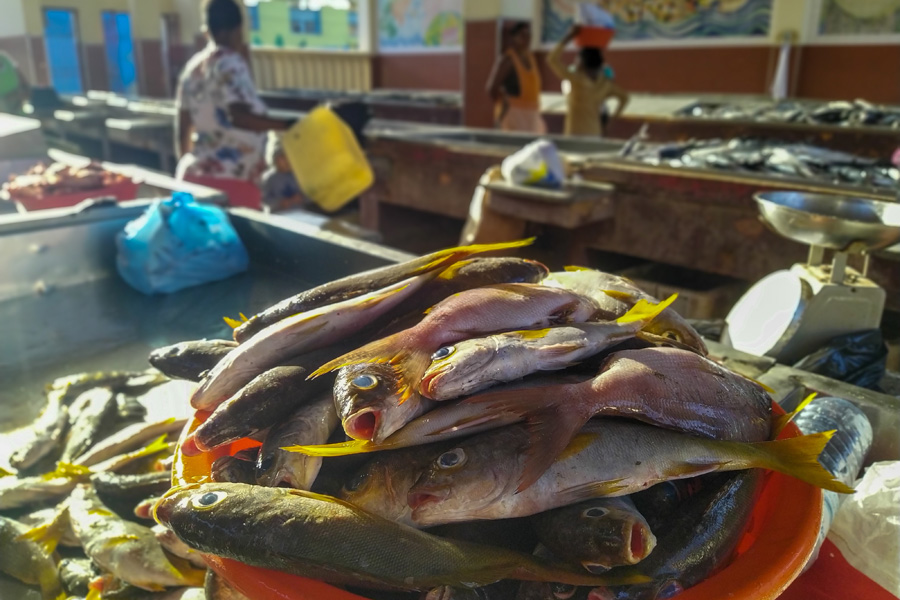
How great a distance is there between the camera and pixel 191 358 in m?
1.57

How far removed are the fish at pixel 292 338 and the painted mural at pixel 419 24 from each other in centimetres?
1302

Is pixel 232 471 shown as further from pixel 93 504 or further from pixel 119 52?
pixel 119 52

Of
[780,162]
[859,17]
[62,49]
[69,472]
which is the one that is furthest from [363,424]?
[62,49]

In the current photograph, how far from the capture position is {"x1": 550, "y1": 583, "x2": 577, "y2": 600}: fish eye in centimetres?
97

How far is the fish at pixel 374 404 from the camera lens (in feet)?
3.31

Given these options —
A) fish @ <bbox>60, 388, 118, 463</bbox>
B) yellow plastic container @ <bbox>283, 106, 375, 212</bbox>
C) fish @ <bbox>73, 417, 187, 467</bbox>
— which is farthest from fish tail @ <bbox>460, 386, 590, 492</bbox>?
yellow plastic container @ <bbox>283, 106, 375, 212</bbox>

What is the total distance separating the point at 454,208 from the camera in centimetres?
591

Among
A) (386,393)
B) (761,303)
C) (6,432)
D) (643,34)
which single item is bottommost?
(6,432)

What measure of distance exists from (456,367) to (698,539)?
48cm

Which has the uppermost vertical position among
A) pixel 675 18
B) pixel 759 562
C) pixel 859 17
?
pixel 675 18

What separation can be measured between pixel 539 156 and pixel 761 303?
Answer: 2169 millimetres

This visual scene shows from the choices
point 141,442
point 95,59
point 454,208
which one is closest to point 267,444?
point 141,442

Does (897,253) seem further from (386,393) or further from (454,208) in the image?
(454,208)

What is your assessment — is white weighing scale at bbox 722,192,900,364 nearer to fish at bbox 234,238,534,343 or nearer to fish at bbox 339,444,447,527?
fish at bbox 234,238,534,343
